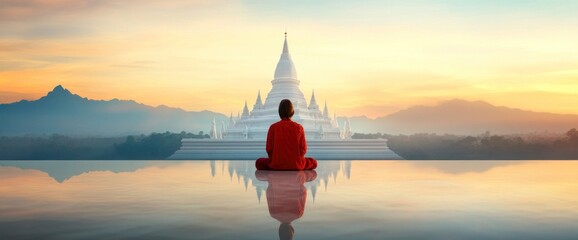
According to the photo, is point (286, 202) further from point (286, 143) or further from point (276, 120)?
point (276, 120)

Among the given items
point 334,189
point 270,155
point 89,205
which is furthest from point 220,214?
point 270,155

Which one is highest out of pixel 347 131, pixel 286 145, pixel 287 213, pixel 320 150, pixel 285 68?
pixel 285 68

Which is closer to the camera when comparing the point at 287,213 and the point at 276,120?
the point at 287,213

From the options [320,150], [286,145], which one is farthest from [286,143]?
[320,150]

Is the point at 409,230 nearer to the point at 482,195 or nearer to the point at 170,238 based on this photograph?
the point at 170,238

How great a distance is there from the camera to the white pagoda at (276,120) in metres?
28.6

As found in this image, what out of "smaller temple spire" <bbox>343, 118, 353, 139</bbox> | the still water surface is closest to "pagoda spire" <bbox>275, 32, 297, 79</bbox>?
"smaller temple spire" <bbox>343, 118, 353, 139</bbox>

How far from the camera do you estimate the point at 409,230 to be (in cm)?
387

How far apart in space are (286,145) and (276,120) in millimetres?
21722

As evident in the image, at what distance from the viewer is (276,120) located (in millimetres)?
32125

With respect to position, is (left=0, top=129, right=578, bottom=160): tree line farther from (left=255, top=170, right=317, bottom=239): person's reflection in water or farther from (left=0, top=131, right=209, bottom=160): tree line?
(left=255, top=170, right=317, bottom=239): person's reflection in water

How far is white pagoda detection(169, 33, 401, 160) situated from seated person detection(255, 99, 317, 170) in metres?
17.6

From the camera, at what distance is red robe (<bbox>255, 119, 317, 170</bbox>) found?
10234 millimetres

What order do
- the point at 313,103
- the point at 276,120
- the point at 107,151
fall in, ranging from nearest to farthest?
the point at 276,120
the point at 313,103
the point at 107,151
